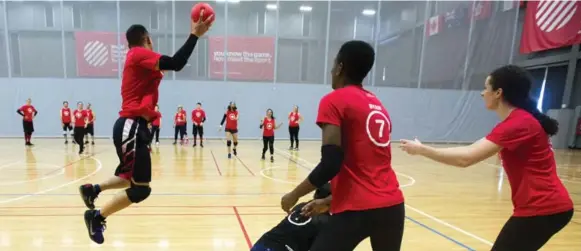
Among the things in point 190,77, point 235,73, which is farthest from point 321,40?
point 190,77

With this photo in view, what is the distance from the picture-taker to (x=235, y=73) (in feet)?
62.6

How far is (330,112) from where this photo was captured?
187cm

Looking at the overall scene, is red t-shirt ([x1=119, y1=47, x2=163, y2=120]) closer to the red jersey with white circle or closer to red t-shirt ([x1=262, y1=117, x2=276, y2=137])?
red t-shirt ([x1=262, y1=117, x2=276, y2=137])

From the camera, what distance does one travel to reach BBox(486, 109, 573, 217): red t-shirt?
7.34ft

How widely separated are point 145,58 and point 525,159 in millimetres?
2894

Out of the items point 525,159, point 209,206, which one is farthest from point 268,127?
point 525,159

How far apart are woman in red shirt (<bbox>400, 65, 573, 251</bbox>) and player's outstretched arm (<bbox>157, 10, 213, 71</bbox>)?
1824 mm

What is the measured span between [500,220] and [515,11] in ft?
63.1

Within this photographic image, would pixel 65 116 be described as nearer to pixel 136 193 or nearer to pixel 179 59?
pixel 136 193

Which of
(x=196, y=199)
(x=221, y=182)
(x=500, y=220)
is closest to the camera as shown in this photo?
(x=500, y=220)

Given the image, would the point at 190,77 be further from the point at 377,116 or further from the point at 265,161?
the point at 377,116

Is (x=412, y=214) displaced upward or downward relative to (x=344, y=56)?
downward

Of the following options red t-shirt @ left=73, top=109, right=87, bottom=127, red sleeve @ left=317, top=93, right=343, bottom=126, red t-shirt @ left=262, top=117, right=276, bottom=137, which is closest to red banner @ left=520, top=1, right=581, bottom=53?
red t-shirt @ left=262, top=117, right=276, bottom=137

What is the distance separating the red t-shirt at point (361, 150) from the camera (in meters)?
1.91
